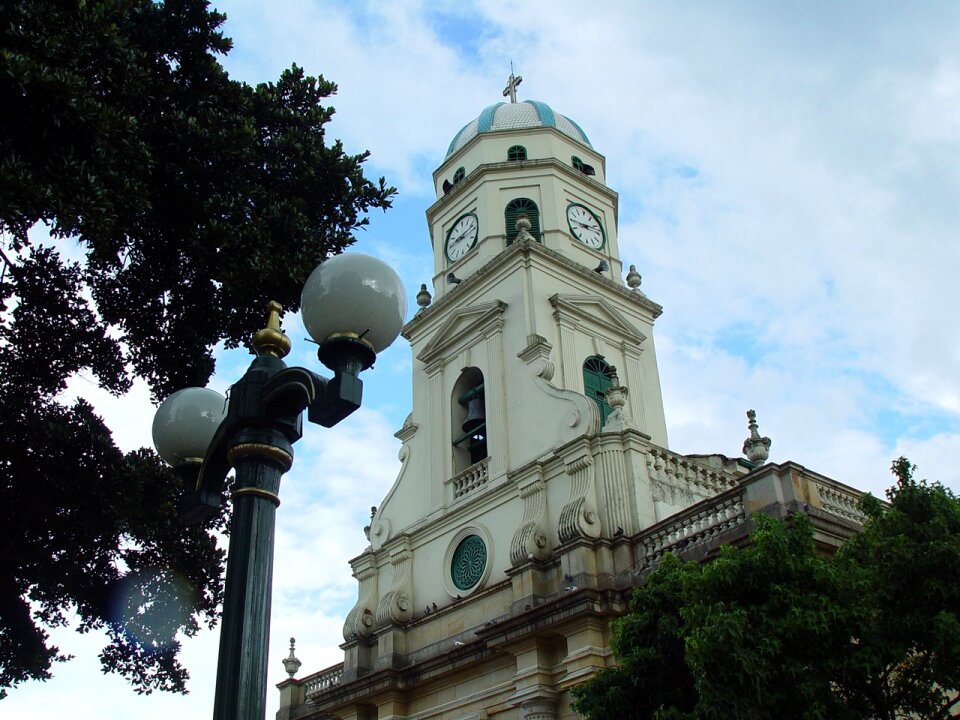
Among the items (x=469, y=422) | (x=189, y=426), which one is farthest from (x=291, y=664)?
(x=189, y=426)

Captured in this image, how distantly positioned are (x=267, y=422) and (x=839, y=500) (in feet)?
41.0

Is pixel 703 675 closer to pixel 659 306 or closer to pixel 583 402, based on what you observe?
pixel 583 402

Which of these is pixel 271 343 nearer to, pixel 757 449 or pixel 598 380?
pixel 757 449

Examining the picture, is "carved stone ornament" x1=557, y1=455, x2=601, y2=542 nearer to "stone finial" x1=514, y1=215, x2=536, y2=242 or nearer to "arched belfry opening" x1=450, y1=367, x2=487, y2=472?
→ "arched belfry opening" x1=450, y1=367, x2=487, y2=472

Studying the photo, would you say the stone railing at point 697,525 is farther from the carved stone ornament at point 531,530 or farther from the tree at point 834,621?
the tree at point 834,621

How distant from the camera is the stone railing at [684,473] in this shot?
17.7m

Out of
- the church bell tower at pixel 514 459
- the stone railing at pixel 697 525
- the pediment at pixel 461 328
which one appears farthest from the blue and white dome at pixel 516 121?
the stone railing at pixel 697 525

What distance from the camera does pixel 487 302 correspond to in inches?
849

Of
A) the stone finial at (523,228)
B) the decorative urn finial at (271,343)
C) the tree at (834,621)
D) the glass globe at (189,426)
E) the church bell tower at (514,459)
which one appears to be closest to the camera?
the decorative urn finial at (271,343)

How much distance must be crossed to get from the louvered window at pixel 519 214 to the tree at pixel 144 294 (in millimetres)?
12319

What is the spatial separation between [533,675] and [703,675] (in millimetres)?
7053

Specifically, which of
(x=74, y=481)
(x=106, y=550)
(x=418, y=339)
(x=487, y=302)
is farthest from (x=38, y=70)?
(x=418, y=339)

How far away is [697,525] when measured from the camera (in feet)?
50.3

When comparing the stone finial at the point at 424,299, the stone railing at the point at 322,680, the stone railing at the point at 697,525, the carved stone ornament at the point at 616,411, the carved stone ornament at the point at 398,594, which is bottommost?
the stone railing at the point at 322,680
